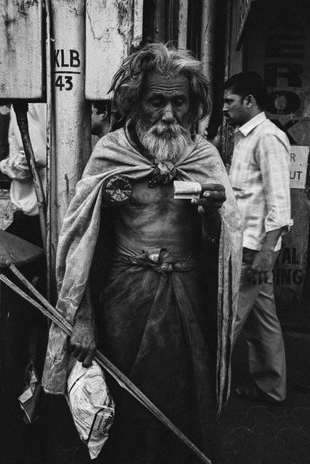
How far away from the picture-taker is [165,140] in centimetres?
216

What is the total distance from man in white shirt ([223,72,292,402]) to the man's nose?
1142mm

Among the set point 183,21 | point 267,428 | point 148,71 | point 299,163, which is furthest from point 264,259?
point 183,21

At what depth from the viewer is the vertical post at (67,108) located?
7.93ft

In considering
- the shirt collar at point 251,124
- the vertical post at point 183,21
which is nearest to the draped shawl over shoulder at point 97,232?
the shirt collar at point 251,124

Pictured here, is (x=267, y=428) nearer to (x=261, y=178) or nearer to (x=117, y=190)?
(x=261, y=178)

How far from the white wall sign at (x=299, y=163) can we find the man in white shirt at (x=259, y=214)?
1.79 metres

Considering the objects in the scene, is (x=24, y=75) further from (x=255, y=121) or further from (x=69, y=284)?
(x=255, y=121)

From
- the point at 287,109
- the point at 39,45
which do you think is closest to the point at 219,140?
the point at 287,109

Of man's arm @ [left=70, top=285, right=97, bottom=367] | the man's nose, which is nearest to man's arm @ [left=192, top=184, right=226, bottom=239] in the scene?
the man's nose

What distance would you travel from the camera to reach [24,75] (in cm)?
244

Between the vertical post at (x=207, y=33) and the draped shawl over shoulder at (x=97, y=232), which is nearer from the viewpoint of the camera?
the draped shawl over shoulder at (x=97, y=232)

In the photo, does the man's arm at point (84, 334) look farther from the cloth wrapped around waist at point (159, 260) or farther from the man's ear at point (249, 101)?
the man's ear at point (249, 101)

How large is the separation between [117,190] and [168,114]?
40 cm

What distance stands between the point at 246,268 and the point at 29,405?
4.99ft
